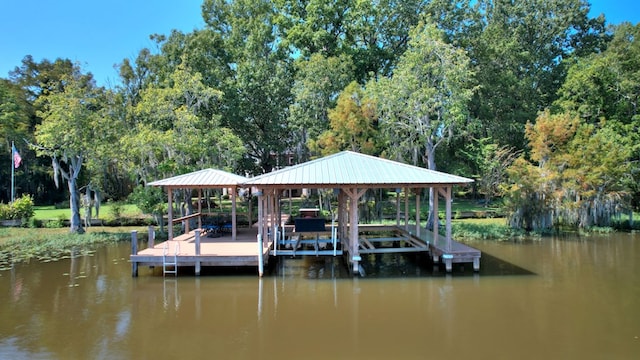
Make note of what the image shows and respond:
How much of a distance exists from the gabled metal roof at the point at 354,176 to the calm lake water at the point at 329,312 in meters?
2.75

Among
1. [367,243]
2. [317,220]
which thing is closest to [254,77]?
[317,220]

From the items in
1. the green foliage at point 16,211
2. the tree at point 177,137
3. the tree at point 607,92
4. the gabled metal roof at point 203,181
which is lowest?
the green foliage at point 16,211

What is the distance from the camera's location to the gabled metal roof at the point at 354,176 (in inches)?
468

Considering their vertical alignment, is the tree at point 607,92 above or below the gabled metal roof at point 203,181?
above

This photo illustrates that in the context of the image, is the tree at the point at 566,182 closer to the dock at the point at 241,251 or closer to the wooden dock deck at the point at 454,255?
the dock at the point at 241,251

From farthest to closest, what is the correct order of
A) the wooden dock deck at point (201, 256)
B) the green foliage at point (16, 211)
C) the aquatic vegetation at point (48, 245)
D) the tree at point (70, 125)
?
the green foliage at point (16, 211) < the tree at point (70, 125) < the aquatic vegetation at point (48, 245) < the wooden dock deck at point (201, 256)

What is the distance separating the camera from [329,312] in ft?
29.4

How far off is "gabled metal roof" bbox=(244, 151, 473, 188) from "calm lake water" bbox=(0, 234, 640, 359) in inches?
108

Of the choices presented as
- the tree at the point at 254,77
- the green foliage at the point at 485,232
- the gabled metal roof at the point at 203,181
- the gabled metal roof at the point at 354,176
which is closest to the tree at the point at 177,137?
the tree at the point at 254,77

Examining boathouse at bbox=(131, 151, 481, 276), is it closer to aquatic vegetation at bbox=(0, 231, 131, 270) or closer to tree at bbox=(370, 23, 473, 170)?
A: aquatic vegetation at bbox=(0, 231, 131, 270)

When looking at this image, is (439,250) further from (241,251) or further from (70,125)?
(70,125)

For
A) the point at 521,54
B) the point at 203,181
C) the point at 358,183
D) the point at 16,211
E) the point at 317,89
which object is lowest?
the point at 16,211

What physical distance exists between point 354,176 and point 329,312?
15.1ft

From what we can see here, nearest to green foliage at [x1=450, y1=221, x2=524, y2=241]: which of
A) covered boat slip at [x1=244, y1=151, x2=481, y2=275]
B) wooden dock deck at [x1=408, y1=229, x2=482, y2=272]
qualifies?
covered boat slip at [x1=244, y1=151, x2=481, y2=275]
